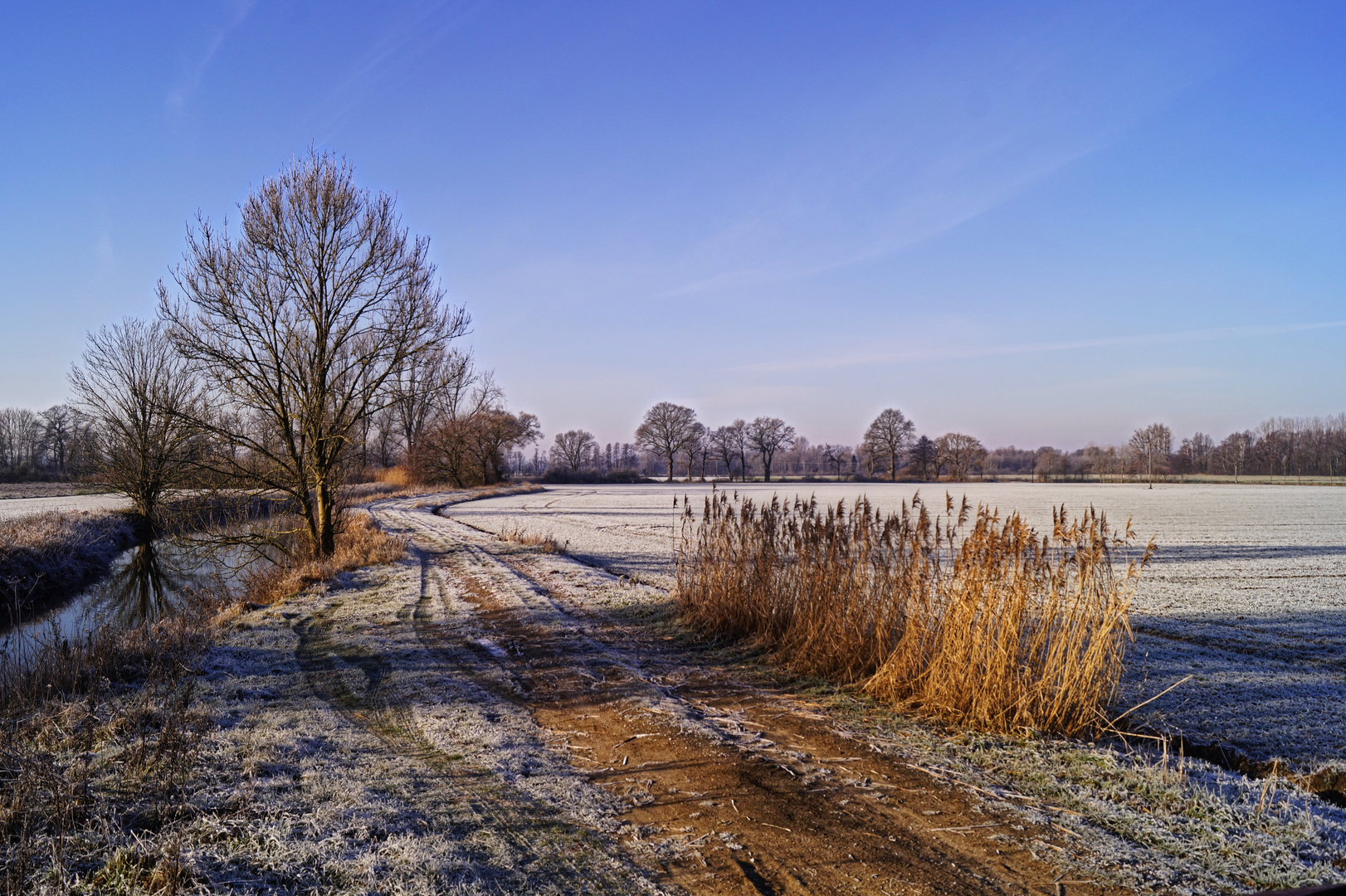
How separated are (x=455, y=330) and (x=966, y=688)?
14496 mm

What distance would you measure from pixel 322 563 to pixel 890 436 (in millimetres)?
101425

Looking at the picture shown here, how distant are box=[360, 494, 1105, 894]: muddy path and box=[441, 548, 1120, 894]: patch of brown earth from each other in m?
0.01

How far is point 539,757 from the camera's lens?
5.26m

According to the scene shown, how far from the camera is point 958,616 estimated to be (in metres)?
6.22

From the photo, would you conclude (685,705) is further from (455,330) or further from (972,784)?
(455,330)

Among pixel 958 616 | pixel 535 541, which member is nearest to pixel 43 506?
pixel 535 541

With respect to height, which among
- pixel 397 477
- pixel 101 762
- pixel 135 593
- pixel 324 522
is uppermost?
pixel 397 477

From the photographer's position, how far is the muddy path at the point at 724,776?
12.1ft

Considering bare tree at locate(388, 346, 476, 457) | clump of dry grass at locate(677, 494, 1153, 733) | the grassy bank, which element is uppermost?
bare tree at locate(388, 346, 476, 457)

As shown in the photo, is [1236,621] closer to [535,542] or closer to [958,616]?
[958,616]

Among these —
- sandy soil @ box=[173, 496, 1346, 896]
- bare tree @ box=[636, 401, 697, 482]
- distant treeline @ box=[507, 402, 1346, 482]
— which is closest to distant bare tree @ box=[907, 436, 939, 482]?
distant treeline @ box=[507, 402, 1346, 482]

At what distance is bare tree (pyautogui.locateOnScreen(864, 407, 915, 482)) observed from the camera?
107500mm

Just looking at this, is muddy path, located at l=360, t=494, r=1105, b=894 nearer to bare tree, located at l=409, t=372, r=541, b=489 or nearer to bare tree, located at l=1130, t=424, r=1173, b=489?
bare tree, located at l=409, t=372, r=541, b=489

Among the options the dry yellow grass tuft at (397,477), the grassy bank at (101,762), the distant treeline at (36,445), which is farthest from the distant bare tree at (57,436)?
the grassy bank at (101,762)
